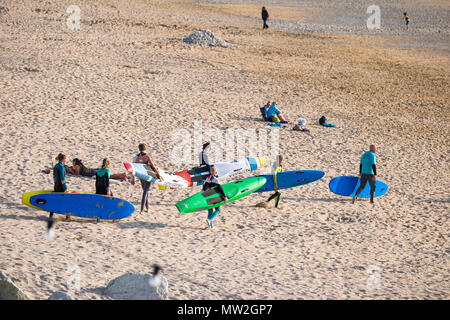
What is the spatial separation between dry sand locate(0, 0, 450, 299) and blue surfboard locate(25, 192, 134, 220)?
24cm

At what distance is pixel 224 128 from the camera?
61.8 ft

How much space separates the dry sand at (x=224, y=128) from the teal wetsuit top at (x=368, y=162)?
890 mm

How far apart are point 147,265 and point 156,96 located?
11827 mm

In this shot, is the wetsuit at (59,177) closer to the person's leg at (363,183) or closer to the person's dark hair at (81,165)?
the person's dark hair at (81,165)

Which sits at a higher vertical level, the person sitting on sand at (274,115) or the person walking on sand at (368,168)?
the person sitting on sand at (274,115)

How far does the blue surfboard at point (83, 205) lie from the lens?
11625 millimetres

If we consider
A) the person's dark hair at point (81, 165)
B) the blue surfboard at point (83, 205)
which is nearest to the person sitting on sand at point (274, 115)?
the person's dark hair at point (81, 165)

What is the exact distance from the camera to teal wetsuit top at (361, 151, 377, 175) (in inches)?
542

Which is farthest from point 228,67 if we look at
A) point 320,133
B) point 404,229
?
point 404,229

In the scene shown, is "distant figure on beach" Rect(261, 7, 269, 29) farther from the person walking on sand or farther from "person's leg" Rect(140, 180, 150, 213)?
"person's leg" Rect(140, 180, 150, 213)

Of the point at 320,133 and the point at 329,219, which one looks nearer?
the point at 329,219

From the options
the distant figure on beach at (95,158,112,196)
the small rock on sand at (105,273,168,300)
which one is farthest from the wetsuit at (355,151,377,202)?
the small rock on sand at (105,273,168,300)

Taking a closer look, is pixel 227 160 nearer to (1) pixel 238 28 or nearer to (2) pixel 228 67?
(2) pixel 228 67
